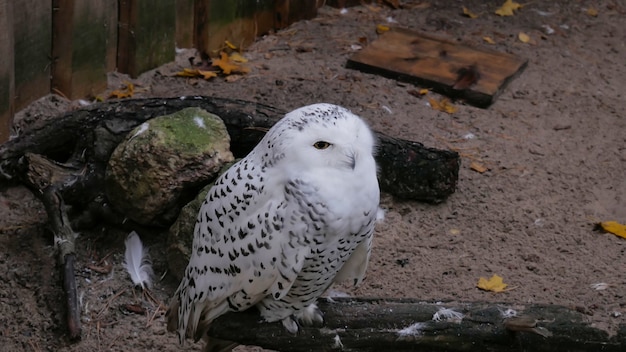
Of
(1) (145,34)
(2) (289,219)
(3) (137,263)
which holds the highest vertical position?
(2) (289,219)

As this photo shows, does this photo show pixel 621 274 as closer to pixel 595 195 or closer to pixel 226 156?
pixel 595 195

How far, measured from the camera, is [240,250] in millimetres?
2881

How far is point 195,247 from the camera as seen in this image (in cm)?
310

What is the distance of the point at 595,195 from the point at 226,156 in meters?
1.90

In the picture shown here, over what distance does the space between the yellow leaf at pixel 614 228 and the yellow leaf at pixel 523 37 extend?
6.93 ft

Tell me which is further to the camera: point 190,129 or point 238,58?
point 238,58

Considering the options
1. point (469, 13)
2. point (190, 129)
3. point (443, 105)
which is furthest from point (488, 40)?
point (190, 129)

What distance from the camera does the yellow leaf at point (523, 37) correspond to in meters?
6.20

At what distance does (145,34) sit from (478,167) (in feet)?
6.25

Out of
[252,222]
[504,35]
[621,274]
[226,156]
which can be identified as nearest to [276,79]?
[226,156]

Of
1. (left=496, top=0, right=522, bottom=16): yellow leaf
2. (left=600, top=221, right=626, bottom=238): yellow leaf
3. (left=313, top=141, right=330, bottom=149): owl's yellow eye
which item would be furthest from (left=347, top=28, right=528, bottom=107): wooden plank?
(left=313, top=141, right=330, bottom=149): owl's yellow eye

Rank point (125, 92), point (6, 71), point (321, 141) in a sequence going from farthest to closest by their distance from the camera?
point (125, 92) < point (6, 71) < point (321, 141)

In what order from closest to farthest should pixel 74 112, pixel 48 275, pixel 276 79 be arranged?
pixel 48 275
pixel 74 112
pixel 276 79

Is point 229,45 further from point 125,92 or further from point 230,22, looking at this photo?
point 125,92
